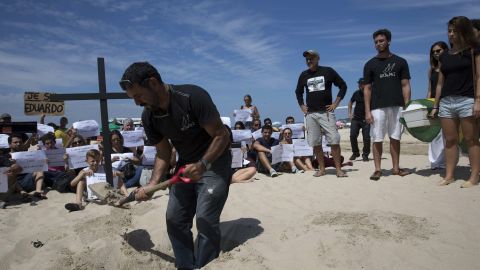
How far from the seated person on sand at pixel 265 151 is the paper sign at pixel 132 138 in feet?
8.46

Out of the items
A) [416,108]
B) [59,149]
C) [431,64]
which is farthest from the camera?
[59,149]

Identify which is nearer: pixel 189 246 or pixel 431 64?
pixel 189 246

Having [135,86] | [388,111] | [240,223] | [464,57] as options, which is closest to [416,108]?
[388,111]

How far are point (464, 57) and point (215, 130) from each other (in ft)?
12.3

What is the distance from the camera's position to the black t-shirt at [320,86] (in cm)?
675

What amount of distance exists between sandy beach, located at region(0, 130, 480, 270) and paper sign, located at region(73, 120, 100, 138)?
251 centimetres

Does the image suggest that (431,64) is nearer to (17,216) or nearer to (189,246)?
(189,246)

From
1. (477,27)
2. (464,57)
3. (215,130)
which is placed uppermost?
(477,27)

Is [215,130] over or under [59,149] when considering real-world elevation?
over

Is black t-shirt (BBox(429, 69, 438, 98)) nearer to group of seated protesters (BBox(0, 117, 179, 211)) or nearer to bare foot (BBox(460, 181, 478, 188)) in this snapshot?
bare foot (BBox(460, 181, 478, 188))

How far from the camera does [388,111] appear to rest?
236 inches

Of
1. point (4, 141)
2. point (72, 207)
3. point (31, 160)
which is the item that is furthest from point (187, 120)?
point (4, 141)

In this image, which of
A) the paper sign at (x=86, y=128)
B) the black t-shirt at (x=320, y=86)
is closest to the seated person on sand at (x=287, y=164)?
the black t-shirt at (x=320, y=86)

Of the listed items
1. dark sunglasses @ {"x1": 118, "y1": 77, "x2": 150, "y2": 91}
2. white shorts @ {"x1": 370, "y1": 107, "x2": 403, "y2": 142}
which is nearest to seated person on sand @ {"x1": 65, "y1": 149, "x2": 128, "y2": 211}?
dark sunglasses @ {"x1": 118, "y1": 77, "x2": 150, "y2": 91}
